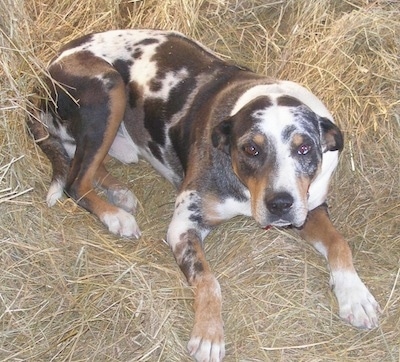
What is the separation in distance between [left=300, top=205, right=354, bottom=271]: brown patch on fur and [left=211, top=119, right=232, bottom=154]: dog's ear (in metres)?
0.74

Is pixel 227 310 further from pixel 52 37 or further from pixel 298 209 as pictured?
pixel 52 37

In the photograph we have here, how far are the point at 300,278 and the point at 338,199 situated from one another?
2.82 ft

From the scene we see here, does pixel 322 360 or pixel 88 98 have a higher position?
pixel 88 98

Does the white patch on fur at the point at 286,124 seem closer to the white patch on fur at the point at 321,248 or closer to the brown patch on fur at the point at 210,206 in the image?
the white patch on fur at the point at 321,248

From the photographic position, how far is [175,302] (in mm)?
4621

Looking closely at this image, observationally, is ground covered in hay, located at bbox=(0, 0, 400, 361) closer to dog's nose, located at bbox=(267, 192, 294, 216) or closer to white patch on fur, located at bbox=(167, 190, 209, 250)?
white patch on fur, located at bbox=(167, 190, 209, 250)

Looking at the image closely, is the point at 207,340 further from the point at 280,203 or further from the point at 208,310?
the point at 280,203

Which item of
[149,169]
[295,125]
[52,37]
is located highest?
[295,125]

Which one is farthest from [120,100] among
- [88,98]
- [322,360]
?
[322,360]

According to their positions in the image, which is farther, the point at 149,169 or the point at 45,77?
the point at 149,169

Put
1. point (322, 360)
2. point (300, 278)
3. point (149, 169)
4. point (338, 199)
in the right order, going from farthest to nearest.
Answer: point (149, 169)
point (338, 199)
point (300, 278)
point (322, 360)

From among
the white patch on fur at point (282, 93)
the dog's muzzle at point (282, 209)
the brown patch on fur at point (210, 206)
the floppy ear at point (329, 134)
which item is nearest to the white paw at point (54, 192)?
the brown patch on fur at point (210, 206)

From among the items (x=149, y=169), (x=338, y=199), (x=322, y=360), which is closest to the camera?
(x=322, y=360)

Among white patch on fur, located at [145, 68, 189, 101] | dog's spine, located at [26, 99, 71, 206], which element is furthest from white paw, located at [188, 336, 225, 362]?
white patch on fur, located at [145, 68, 189, 101]
